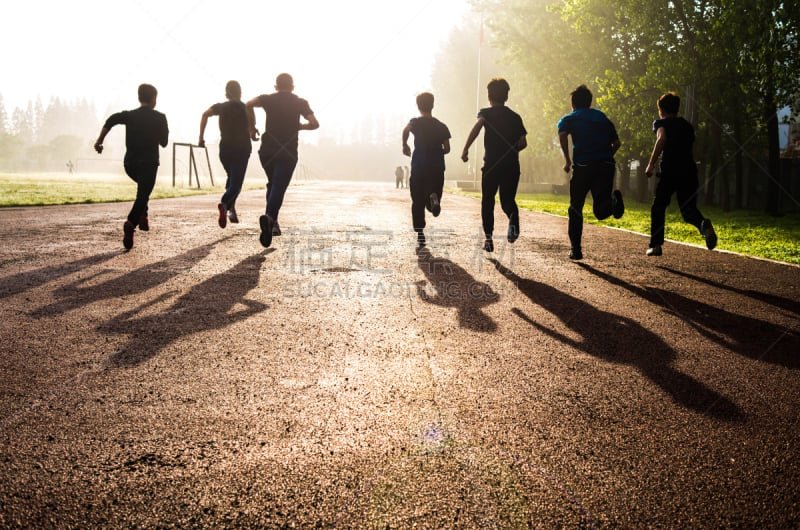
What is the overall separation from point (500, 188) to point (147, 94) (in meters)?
4.63

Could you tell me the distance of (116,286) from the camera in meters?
5.14

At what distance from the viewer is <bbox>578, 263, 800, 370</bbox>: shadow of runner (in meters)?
3.62

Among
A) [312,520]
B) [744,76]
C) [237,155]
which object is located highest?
[744,76]

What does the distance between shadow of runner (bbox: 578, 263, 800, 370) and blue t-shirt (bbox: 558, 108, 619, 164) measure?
2161 millimetres

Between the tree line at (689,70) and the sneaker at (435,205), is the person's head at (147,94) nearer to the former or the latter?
the sneaker at (435,205)

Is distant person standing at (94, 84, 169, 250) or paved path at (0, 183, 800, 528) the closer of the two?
paved path at (0, 183, 800, 528)

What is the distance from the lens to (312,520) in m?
1.75

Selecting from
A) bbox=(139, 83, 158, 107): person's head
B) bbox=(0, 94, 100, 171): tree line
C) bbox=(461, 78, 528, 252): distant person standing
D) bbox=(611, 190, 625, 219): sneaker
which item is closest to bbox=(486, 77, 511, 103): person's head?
bbox=(461, 78, 528, 252): distant person standing

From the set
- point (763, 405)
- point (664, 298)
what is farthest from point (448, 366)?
point (664, 298)

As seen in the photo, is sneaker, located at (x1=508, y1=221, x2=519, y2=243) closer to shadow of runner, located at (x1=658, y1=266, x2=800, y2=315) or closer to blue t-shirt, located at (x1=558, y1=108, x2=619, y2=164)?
blue t-shirt, located at (x1=558, y1=108, x2=619, y2=164)

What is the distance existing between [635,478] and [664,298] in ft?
11.6

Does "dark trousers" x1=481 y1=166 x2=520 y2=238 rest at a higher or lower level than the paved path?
higher

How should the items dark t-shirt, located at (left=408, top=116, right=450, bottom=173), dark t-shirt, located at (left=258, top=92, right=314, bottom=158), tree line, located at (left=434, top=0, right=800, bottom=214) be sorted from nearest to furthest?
dark t-shirt, located at (left=258, top=92, right=314, bottom=158)
dark t-shirt, located at (left=408, top=116, right=450, bottom=173)
tree line, located at (left=434, top=0, right=800, bottom=214)

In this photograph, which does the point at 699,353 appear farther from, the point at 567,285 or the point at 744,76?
the point at 744,76
